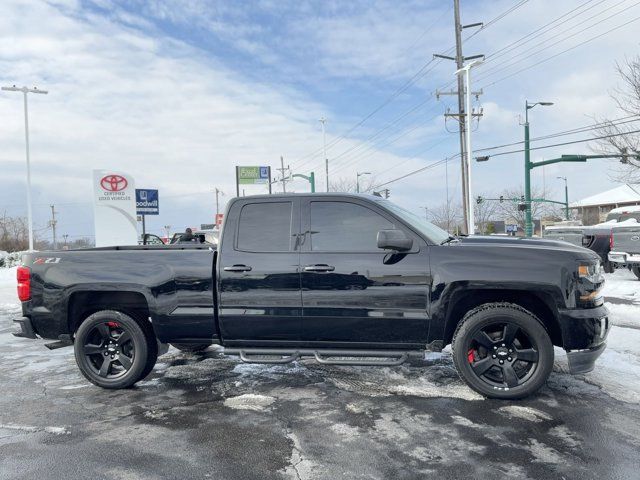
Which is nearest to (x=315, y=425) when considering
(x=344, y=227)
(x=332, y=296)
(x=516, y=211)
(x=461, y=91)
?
(x=332, y=296)

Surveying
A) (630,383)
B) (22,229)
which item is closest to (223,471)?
(630,383)

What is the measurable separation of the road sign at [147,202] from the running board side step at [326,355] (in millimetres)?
22125

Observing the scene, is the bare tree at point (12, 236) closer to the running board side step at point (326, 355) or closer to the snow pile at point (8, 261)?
the snow pile at point (8, 261)

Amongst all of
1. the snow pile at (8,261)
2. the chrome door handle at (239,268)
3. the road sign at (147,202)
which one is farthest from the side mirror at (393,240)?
the snow pile at (8,261)

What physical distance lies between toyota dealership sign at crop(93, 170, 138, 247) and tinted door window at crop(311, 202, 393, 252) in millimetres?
15825

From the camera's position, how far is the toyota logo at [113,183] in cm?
1900

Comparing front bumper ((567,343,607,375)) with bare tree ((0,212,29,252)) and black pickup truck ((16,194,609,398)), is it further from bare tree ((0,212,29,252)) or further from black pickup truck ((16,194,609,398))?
bare tree ((0,212,29,252))

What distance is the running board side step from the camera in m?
4.51

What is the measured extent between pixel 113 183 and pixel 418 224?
16.9 metres

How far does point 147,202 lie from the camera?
2580 cm

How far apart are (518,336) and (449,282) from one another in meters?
0.82

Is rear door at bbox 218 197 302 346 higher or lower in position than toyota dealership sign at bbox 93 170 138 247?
lower

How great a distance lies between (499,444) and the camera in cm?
358

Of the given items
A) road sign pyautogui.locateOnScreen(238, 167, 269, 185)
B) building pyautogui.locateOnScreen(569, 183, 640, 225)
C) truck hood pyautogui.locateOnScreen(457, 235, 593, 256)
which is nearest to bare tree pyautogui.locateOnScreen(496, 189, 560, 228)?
building pyautogui.locateOnScreen(569, 183, 640, 225)
